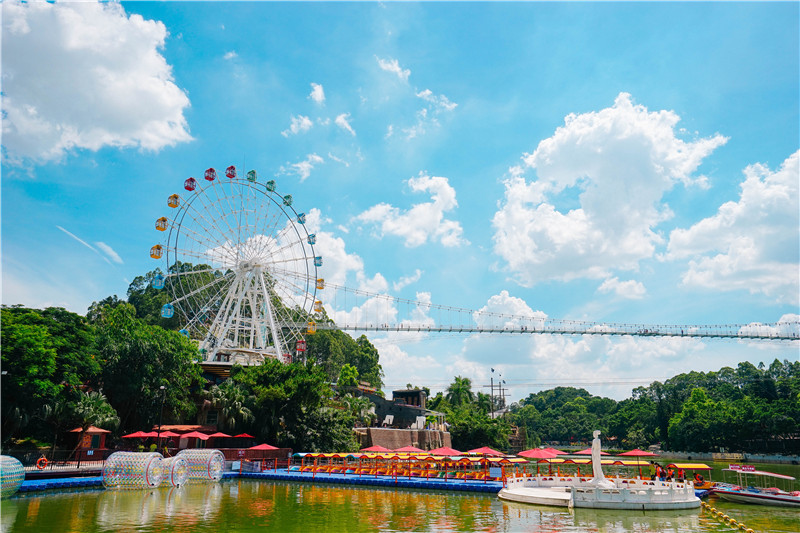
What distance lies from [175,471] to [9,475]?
31.9 feet

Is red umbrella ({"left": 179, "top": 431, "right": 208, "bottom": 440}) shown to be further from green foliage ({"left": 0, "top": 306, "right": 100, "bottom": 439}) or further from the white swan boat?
the white swan boat

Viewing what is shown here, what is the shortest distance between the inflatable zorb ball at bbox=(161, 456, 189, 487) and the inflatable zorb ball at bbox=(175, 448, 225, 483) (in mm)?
849

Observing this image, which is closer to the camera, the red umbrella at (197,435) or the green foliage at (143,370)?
the red umbrella at (197,435)

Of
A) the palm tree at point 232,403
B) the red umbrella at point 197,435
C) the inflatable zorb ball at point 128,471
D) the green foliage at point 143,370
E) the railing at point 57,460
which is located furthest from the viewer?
the palm tree at point 232,403

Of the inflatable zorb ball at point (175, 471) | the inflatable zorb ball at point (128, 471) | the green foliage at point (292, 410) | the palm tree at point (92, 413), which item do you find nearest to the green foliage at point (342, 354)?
the green foliage at point (292, 410)

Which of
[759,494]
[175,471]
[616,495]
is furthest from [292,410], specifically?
[759,494]

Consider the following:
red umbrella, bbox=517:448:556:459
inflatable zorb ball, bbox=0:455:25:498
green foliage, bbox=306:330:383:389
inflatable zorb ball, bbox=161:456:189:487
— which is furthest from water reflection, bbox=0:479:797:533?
green foliage, bbox=306:330:383:389

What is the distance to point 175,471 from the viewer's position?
114 ft

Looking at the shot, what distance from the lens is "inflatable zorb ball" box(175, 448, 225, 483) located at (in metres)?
37.1

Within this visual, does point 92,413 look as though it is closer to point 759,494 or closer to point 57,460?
point 57,460

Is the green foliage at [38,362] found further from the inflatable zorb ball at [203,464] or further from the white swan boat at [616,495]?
the white swan boat at [616,495]

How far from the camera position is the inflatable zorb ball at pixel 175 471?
113 ft

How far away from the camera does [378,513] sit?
25.6m

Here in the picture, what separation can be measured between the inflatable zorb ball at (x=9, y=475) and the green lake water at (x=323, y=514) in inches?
25.0
